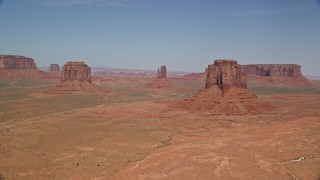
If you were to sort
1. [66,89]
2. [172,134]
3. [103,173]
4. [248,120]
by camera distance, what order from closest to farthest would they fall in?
[103,173], [172,134], [248,120], [66,89]

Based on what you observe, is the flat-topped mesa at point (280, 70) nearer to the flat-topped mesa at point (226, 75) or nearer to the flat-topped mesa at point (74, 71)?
the flat-topped mesa at point (226, 75)

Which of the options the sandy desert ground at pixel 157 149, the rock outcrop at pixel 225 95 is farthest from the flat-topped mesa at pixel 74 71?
the sandy desert ground at pixel 157 149

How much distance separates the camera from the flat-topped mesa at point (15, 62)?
15525cm

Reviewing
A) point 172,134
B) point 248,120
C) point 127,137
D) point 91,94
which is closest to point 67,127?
point 127,137

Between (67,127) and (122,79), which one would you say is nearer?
(67,127)

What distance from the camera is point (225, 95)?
6781 centimetres

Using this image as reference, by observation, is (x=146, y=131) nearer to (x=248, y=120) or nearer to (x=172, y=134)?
(x=172, y=134)

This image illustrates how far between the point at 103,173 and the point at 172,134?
18.6 m

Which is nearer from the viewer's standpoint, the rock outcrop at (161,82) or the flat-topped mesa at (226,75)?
the flat-topped mesa at (226,75)

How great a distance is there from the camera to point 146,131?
45656 mm

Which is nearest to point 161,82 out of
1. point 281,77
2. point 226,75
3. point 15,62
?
point 281,77

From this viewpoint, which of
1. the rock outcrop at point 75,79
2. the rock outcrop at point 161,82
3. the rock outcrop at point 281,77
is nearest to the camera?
the rock outcrop at point 75,79

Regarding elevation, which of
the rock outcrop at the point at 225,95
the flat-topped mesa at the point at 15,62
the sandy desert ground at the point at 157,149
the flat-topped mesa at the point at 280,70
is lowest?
the sandy desert ground at the point at 157,149

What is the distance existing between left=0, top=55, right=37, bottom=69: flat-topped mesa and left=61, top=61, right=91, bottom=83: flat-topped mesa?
225ft
